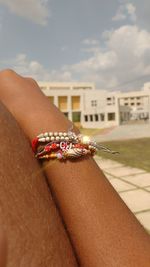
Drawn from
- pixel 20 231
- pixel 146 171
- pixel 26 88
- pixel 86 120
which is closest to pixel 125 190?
pixel 146 171

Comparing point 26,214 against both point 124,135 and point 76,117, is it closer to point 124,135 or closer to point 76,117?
point 124,135

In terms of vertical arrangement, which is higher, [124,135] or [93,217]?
[93,217]

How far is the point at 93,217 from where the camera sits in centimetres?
65

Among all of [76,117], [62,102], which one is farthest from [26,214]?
[76,117]

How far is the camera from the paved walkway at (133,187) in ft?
10.4

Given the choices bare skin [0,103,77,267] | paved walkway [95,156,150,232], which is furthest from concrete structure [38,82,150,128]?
bare skin [0,103,77,267]

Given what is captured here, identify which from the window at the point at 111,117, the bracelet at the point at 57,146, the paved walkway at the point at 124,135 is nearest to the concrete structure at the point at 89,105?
the window at the point at 111,117

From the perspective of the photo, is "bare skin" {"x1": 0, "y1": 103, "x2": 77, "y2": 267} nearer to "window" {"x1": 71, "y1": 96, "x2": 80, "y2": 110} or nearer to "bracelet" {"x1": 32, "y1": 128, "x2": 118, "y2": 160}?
"bracelet" {"x1": 32, "y1": 128, "x2": 118, "y2": 160}

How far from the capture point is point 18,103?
851 millimetres

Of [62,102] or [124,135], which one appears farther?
[62,102]

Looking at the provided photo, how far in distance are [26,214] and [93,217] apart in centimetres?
18

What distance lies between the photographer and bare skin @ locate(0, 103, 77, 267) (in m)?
→ 0.50

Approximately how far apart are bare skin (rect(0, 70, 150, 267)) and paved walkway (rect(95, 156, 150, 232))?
2.19m

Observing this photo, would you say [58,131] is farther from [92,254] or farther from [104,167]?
[104,167]
